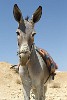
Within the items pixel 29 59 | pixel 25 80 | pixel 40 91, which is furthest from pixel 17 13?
pixel 40 91

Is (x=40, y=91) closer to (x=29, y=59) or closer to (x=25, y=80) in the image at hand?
(x=25, y=80)

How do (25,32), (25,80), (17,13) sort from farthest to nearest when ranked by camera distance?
(25,80) < (17,13) < (25,32)

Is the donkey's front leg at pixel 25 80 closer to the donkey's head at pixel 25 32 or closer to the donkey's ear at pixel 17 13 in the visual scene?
the donkey's head at pixel 25 32

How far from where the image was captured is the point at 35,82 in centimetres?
855

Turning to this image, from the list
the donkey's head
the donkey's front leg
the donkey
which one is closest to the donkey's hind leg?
the donkey

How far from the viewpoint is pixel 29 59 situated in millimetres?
7930

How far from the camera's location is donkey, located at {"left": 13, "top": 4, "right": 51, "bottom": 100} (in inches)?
299

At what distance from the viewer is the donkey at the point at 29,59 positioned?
759 centimetres

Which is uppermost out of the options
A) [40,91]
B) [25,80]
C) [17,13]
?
[17,13]

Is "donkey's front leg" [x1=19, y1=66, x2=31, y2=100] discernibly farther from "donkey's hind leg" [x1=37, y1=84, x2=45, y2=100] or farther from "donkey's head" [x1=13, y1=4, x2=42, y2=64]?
"donkey's head" [x1=13, y1=4, x2=42, y2=64]

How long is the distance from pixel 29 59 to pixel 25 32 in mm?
632

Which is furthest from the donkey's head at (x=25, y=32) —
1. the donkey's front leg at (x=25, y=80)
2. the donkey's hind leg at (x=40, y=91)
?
the donkey's hind leg at (x=40, y=91)

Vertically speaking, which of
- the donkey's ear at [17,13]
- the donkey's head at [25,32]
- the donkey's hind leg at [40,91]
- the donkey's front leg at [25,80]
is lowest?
the donkey's hind leg at [40,91]

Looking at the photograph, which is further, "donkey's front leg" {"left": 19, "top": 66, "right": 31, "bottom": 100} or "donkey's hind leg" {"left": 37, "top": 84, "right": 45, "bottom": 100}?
"donkey's hind leg" {"left": 37, "top": 84, "right": 45, "bottom": 100}
